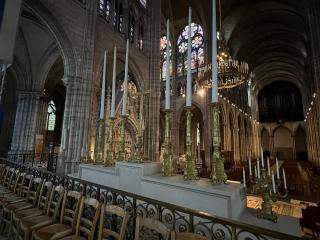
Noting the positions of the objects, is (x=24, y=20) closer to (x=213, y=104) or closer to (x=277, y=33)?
(x=213, y=104)

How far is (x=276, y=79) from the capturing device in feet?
109

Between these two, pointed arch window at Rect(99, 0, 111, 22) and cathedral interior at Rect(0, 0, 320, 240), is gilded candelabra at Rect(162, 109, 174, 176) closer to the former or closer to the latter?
cathedral interior at Rect(0, 0, 320, 240)

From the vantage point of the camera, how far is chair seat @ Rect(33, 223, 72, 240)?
7.28ft

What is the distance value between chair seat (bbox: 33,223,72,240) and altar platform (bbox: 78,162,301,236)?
107cm

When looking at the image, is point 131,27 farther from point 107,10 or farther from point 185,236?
point 185,236

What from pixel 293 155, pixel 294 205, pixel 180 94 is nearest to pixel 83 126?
pixel 294 205

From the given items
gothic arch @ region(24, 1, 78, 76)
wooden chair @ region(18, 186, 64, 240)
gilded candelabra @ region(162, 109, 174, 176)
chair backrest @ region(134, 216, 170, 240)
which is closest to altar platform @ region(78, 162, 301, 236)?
gilded candelabra @ region(162, 109, 174, 176)

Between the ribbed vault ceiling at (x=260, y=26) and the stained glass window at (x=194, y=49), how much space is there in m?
0.97

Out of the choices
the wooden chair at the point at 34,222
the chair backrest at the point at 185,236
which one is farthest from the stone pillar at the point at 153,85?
the chair backrest at the point at 185,236

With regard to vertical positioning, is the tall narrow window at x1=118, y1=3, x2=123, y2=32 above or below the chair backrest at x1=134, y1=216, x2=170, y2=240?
above

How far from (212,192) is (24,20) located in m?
13.6

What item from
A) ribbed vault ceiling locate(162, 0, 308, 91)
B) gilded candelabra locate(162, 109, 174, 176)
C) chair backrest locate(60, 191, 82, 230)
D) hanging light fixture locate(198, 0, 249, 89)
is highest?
ribbed vault ceiling locate(162, 0, 308, 91)

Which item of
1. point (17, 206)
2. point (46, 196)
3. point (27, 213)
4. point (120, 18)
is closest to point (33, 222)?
point (27, 213)

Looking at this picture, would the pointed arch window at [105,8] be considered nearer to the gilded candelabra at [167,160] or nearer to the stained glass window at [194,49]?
the gilded candelabra at [167,160]
